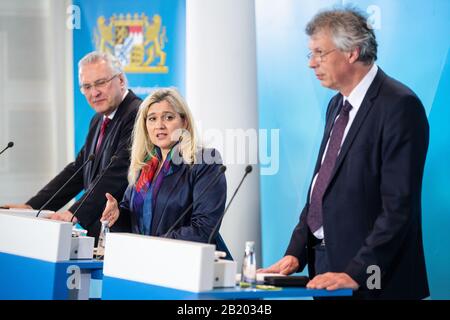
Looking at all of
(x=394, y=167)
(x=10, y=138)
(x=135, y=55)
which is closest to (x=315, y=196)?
(x=394, y=167)

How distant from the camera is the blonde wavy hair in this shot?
462 cm

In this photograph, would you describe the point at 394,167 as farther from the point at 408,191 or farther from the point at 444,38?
the point at 444,38

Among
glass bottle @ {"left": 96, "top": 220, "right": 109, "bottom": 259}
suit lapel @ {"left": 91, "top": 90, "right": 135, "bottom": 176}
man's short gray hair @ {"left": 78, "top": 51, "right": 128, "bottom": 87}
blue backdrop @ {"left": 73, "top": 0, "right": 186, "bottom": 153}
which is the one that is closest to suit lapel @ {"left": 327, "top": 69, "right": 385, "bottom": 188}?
glass bottle @ {"left": 96, "top": 220, "right": 109, "bottom": 259}

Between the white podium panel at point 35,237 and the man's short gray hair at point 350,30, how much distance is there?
152 centimetres

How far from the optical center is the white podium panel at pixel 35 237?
4312 mm

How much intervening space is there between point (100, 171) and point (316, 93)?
4.68 feet

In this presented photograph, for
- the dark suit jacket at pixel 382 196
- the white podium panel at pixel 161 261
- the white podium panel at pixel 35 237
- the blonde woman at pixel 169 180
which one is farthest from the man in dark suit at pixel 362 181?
the white podium panel at pixel 35 237

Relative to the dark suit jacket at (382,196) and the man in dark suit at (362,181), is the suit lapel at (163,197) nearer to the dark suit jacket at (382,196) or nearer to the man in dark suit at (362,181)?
the man in dark suit at (362,181)

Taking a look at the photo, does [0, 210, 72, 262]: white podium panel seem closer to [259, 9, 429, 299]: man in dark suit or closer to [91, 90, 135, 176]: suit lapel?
[91, 90, 135, 176]: suit lapel

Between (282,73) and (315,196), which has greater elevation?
(282,73)

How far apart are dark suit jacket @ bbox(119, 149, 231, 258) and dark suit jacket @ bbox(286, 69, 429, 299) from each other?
2.53ft

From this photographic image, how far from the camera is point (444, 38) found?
5.09 m

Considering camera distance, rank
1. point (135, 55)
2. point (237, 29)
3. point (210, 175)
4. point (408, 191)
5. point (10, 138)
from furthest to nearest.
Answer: point (10, 138), point (135, 55), point (237, 29), point (210, 175), point (408, 191)

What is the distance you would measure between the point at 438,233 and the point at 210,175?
147 cm
